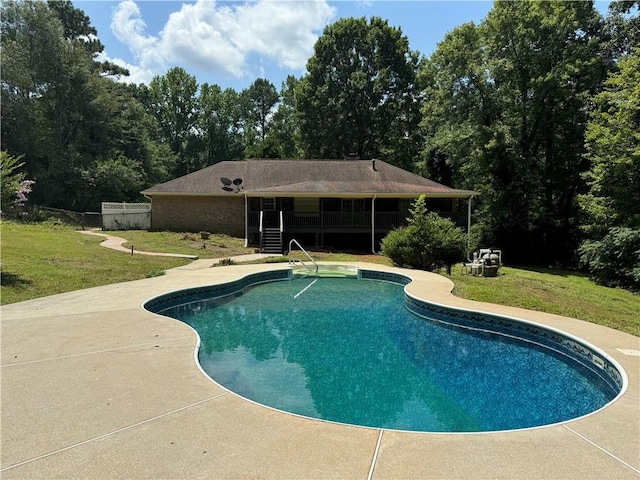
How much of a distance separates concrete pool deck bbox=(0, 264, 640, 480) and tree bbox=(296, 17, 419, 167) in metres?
33.9

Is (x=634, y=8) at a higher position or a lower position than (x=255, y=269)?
higher

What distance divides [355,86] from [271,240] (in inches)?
875

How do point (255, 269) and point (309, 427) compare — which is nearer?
point (309, 427)

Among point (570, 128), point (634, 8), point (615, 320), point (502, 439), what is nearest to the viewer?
point (502, 439)

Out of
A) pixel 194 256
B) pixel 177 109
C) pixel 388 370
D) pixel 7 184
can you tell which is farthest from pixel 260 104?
pixel 388 370

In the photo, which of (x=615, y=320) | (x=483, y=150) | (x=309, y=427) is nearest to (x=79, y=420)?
(x=309, y=427)

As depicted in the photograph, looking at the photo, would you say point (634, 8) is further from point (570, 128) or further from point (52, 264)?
point (52, 264)

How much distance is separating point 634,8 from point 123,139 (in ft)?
130

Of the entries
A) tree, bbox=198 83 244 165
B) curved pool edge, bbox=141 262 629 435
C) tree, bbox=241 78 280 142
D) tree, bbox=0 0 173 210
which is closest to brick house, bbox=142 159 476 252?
curved pool edge, bbox=141 262 629 435

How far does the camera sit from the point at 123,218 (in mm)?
26844

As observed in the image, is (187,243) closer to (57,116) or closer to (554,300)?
(554,300)

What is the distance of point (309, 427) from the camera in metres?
3.79

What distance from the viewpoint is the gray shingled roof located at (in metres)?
22.3

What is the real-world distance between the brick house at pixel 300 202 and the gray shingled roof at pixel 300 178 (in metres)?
0.06
